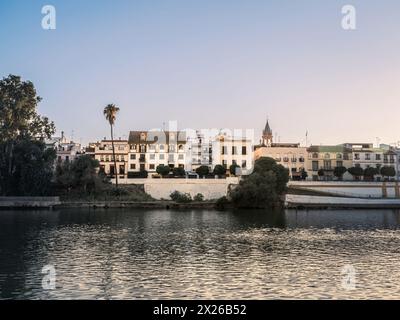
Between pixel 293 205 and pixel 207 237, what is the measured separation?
50316mm

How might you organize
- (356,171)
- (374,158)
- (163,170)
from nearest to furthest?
1. (163,170)
2. (356,171)
3. (374,158)

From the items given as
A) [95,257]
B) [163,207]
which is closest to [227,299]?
[95,257]

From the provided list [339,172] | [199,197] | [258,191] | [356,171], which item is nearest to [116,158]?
[199,197]

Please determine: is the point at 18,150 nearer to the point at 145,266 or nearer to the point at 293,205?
Answer: the point at 293,205

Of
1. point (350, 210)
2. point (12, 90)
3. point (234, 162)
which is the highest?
point (12, 90)

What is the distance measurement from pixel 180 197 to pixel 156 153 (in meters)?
31.8

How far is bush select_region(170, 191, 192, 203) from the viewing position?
314 ft

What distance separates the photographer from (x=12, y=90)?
101 metres

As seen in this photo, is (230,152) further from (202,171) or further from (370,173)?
(370,173)

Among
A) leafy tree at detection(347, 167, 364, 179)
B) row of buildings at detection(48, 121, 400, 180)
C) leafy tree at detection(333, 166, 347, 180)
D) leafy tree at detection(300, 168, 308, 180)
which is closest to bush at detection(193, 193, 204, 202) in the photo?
row of buildings at detection(48, 121, 400, 180)

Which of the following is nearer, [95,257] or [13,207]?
[95,257]

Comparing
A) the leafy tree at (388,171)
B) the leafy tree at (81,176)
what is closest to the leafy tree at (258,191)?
the leafy tree at (81,176)

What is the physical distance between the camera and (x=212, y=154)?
125625 millimetres
